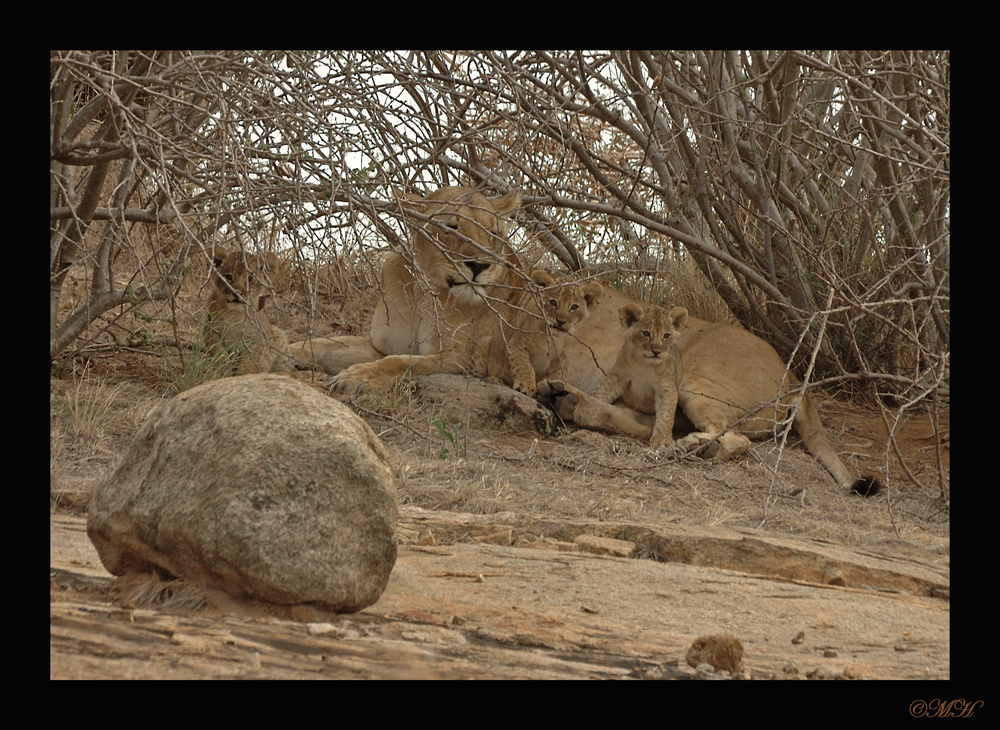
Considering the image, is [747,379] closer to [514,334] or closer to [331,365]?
[514,334]

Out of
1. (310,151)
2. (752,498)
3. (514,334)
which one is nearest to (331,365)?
(514,334)

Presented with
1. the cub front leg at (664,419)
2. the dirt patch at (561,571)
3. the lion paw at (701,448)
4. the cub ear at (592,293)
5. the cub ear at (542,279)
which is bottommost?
the dirt patch at (561,571)

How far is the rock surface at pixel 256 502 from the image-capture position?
9.95ft

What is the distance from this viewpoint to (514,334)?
688 cm

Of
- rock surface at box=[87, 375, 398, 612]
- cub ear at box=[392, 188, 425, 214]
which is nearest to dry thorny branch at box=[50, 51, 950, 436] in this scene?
cub ear at box=[392, 188, 425, 214]

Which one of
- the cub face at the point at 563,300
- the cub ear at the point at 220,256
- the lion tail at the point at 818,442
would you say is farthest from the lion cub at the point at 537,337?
the cub ear at the point at 220,256

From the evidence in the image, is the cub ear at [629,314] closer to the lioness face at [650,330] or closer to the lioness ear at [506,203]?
the lioness face at [650,330]

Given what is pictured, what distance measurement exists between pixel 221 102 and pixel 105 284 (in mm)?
2711

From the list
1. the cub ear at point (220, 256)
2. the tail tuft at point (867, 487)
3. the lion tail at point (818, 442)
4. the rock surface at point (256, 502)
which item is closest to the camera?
the rock surface at point (256, 502)

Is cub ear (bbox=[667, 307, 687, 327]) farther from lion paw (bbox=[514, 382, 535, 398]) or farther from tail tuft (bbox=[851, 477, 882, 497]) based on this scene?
tail tuft (bbox=[851, 477, 882, 497])

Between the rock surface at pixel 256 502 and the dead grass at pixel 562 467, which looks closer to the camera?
the rock surface at pixel 256 502

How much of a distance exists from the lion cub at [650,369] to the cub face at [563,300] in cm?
26

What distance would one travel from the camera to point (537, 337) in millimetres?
6961

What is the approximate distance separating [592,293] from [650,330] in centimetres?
52
